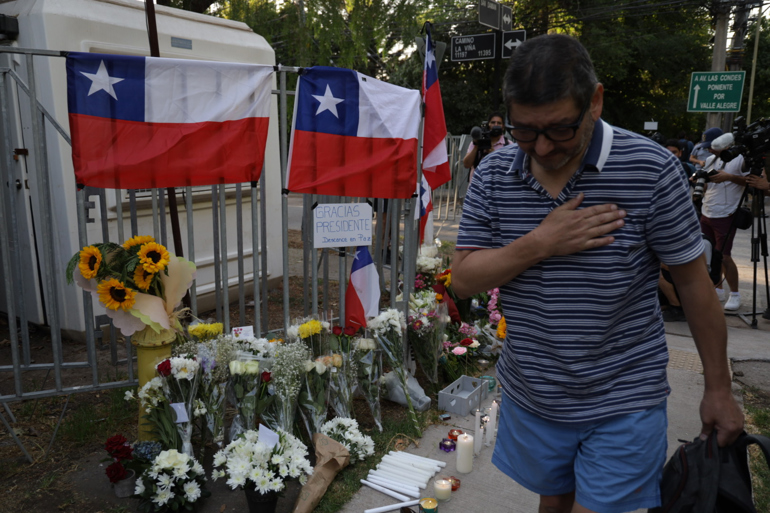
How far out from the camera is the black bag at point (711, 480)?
166cm

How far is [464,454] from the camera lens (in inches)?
128

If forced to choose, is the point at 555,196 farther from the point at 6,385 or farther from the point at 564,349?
the point at 6,385

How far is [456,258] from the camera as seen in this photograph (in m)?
1.95

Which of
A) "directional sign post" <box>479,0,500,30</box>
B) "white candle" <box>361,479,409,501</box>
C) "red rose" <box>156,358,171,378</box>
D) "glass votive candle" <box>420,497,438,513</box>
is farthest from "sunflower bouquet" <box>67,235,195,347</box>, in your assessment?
"directional sign post" <box>479,0,500,30</box>

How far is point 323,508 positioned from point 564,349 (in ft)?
5.74

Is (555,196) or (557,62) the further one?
(555,196)

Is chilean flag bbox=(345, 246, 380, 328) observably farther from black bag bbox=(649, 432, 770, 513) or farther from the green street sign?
the green street sign

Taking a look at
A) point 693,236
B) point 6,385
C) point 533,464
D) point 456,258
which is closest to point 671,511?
point 533,464

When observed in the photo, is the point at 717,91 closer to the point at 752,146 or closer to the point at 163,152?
the point at 752,146

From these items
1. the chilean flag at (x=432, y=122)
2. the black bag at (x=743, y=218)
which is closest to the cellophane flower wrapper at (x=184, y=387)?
the chilean flag at (x=432, y=122)

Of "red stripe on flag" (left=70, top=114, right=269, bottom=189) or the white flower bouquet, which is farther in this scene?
"red stripe on flag" (left=70, top=114, right=269, bottom=189)

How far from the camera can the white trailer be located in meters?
4.53

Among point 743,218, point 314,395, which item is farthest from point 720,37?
point 314,395

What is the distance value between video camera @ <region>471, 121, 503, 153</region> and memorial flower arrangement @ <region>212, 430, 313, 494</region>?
4.67 metres
